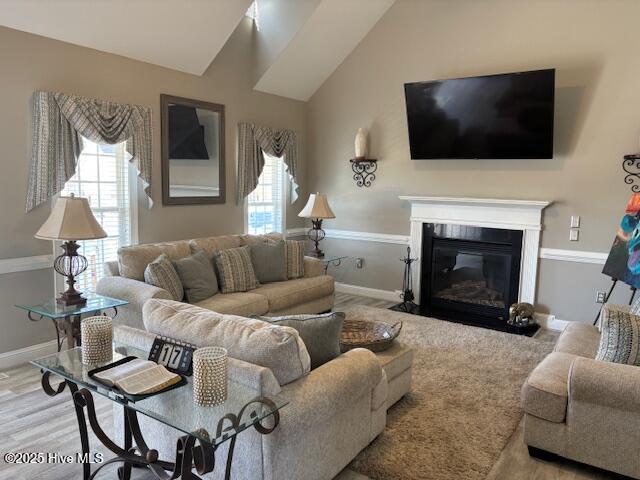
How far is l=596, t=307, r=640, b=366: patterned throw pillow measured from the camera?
8.18 feet

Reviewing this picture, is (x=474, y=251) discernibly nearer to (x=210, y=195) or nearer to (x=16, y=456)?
(x=210, y=195)

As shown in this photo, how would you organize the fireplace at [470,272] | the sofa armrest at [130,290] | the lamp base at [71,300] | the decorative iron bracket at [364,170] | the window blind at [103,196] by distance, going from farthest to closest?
the decorative iron bracket at [364,170]
the fireplace at [470,272]
the window blind at [103,196]
the sofa armrest at [130,290]
the lamp base at [71,300]

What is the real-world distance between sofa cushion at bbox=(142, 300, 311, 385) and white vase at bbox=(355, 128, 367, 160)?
13.3 ft

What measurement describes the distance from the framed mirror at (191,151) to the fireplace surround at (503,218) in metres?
2.27

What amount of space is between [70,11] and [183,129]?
1.52m

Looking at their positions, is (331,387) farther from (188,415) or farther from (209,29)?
(209,29)

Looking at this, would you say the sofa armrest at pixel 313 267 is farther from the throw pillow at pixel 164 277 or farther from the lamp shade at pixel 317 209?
the throw pillow at pixel 164 277

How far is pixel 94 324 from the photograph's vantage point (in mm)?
2207

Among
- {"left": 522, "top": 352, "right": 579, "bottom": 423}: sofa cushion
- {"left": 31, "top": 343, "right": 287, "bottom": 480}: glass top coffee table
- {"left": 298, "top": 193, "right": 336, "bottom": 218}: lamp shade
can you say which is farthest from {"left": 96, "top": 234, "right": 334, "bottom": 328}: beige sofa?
{"left": 522, "top": 352, "right": 579, "bottom": 423}: sofa cushion

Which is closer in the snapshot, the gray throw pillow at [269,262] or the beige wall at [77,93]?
the beige wall at [77,93]

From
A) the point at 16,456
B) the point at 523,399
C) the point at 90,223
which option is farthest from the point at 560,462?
the point at 90,223

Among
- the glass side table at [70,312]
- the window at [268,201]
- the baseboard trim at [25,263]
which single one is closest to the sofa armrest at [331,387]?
the glass side table at [70,312]

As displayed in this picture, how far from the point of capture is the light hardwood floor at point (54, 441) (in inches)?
98.7

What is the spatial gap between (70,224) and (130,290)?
0.70 m
